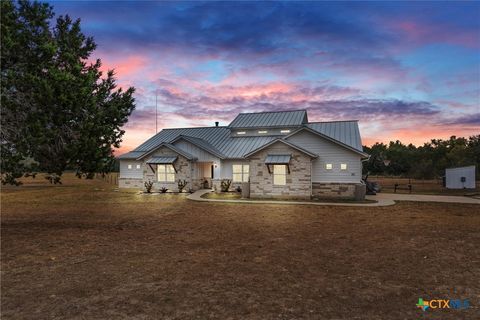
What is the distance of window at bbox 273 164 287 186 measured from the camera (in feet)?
76.7

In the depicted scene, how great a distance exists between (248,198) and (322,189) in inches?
246

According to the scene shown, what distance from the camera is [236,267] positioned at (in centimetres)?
730

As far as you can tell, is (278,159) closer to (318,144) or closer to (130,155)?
(318,144)

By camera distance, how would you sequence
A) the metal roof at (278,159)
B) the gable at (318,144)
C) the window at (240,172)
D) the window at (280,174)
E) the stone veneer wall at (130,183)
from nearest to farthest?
the metal roof at (278,159) < the gable at (318,144) < the window at (280,174) < the window at (240,172) < the stone veneer wall at (130,183)

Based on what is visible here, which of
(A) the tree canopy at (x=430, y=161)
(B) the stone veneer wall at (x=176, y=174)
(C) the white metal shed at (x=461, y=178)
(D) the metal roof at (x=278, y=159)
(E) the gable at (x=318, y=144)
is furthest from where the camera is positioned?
(A) the tree canopy at (x=430, y=161)

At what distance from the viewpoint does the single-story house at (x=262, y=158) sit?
23078 millimetres

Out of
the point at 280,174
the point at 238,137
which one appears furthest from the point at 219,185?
the point at 280,174

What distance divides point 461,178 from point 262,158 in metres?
23.7

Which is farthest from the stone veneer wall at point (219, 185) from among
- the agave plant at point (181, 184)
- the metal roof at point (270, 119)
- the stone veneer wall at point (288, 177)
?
the metal roof at point (270, 119)

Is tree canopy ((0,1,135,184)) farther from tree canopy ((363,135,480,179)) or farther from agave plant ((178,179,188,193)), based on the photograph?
tree canopy ((363,135,480,179))

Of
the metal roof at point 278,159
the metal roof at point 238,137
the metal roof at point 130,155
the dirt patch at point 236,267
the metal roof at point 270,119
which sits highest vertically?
the metal roof at point 270,119

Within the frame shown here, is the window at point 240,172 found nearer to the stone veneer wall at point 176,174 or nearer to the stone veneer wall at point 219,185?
the stone veneer wall at point 219,185

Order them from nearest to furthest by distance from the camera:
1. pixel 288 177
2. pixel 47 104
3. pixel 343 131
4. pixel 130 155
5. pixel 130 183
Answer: pixel 47 104, pixel 288 177, pixel 343 131, pixel 130 183, pixel 130 155

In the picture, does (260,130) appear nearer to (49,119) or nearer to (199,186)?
(199,186)
